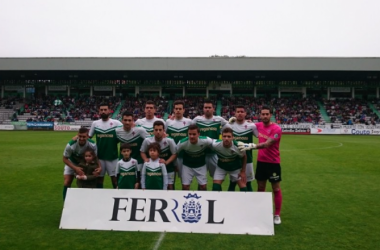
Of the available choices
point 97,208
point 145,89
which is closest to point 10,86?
point 145,89


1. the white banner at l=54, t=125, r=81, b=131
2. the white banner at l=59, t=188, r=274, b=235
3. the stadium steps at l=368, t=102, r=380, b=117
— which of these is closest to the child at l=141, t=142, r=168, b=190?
the white banner at l=59, t=188, r=274, b=235

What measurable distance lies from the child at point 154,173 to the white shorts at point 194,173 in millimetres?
559

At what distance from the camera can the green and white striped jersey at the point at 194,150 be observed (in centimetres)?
585

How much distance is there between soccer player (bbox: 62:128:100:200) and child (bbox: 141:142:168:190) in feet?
3.93

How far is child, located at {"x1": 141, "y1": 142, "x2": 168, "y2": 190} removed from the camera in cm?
560

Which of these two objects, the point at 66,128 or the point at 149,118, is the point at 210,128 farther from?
the point at 66,128

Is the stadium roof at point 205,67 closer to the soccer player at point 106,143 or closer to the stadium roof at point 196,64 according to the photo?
the stadium roof at point 196,64

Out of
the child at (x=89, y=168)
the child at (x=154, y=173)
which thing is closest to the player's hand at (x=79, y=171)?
the child at (x=89, y=168)

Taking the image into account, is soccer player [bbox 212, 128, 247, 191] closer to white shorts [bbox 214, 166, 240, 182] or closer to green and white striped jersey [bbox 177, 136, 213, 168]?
white shorts [bbox 214, 166, 240, 182]

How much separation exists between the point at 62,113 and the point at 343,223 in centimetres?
4251

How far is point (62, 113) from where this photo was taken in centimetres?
4306

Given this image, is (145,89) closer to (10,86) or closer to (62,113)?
(62,113)

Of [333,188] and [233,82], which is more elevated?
[233,82]

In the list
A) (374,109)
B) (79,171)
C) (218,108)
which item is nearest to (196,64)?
(218,108)
